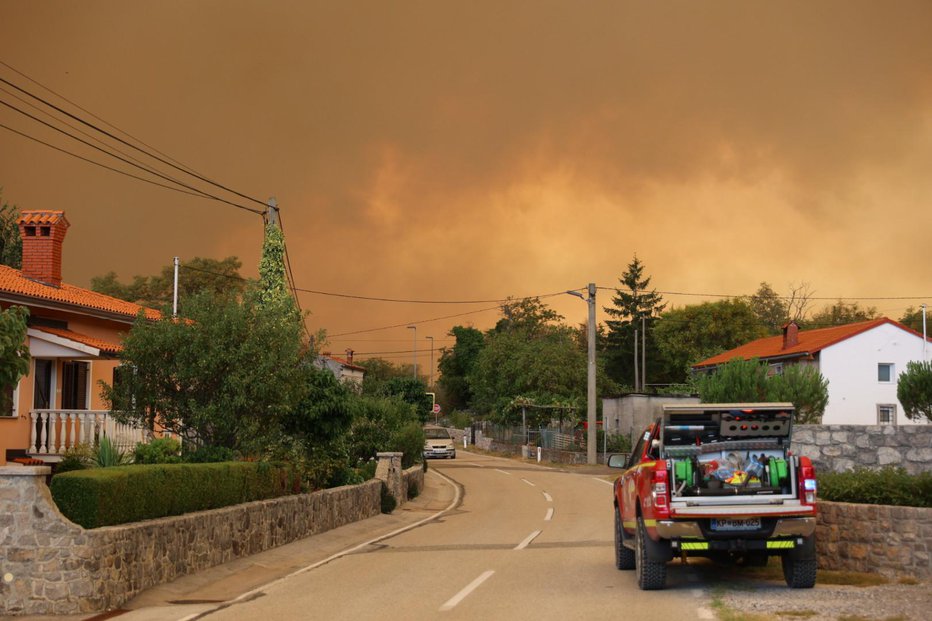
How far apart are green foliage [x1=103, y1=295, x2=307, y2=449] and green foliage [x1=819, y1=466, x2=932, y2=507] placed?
33.1 feet

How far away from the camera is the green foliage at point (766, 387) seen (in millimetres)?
36250

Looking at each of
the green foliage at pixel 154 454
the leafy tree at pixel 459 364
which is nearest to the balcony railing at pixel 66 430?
the green foliage at pixel 154 454

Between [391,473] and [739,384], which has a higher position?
[739,384]

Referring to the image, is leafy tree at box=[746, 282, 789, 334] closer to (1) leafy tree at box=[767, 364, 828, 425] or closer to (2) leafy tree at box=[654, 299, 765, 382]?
(2) leafy tree at box=[654, 299, 765, 382]

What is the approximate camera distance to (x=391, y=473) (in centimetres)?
2856

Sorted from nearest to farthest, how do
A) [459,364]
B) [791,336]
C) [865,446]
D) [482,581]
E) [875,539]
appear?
1. [875,539]
2. [482,581]
3. [865,446]
4. [791,336]
5. [459,364]

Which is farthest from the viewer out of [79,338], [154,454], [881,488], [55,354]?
[79,338]

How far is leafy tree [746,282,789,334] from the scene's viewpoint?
10100 centimetres

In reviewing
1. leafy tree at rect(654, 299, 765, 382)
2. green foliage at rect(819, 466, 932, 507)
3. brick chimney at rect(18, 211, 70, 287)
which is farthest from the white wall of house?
green foliage at rect(819, 466, 932, 507)

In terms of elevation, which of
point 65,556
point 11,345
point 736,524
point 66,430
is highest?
point 11,345

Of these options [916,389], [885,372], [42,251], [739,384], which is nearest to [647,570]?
[42,251]

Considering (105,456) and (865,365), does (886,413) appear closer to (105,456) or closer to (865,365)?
(865,365)

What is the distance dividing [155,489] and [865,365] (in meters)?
53.1

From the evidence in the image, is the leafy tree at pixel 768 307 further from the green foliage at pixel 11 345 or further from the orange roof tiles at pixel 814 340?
the green foliage at pixel 11 345
